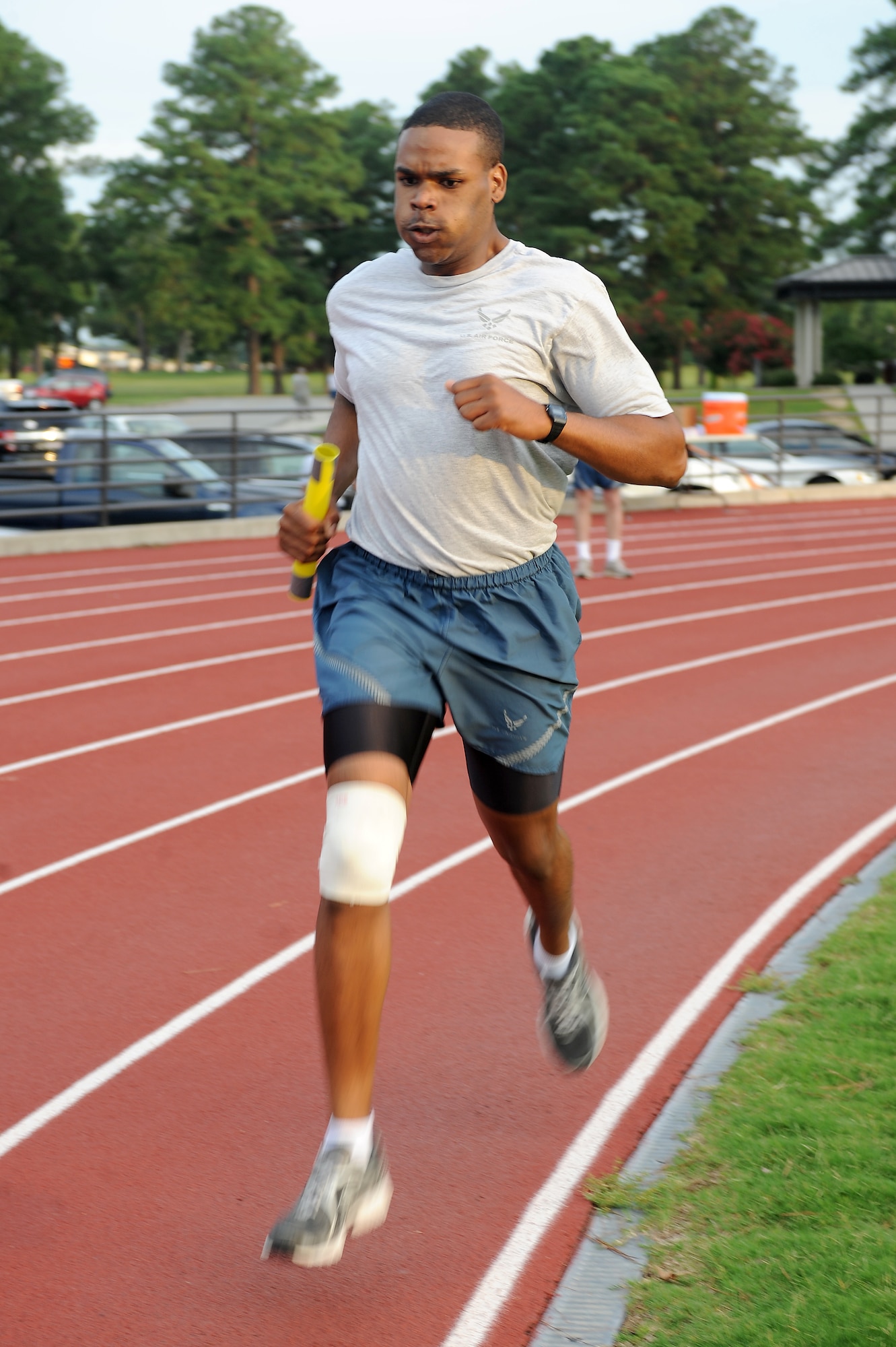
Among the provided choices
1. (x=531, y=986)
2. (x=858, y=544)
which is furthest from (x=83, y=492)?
(x=531, y=986)

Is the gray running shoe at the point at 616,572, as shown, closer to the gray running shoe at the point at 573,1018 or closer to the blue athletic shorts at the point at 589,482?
the blue athletic shorts at the point at 589,482

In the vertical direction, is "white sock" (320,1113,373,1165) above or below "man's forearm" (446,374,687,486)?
below

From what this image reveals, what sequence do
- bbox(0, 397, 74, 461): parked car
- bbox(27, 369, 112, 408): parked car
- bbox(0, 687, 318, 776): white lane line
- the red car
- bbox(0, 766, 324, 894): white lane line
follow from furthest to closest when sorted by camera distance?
bbox(27, 369, 112, 408): parked car → the red car → bbox(0, 397, 74, 461): parked car → bbox(0, 687, 318, 776): white lane line → bbox(0, 766, 324, 894): white lane line

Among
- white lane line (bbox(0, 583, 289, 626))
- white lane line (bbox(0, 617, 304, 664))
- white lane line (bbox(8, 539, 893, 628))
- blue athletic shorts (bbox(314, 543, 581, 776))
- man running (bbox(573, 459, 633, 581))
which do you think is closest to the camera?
blue athletic shorts (bbox(314, 543, 581, 776))

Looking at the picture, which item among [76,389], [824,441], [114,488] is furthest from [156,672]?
[76,389]

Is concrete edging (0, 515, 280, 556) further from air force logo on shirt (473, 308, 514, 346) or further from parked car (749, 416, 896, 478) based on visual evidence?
air force logo on shirt (473, 308, 514, 346)

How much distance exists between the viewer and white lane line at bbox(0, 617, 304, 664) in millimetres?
10375

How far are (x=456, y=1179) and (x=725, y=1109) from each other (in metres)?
0.66

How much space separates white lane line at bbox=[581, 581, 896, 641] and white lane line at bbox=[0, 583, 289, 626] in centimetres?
262

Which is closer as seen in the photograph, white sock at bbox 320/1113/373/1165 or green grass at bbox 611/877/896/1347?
green grass at bbox 611/877/896/1347

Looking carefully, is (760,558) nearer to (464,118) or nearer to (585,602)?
(585,602)

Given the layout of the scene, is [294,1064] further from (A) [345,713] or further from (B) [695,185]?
(B) [695,185]

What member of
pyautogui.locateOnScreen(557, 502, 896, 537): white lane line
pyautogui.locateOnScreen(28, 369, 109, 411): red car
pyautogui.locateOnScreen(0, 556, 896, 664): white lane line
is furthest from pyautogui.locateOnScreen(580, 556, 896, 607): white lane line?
pyautogui.locateOnScreen(28, 369, 109, 411): red car

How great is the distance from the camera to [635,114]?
58.8 metres
